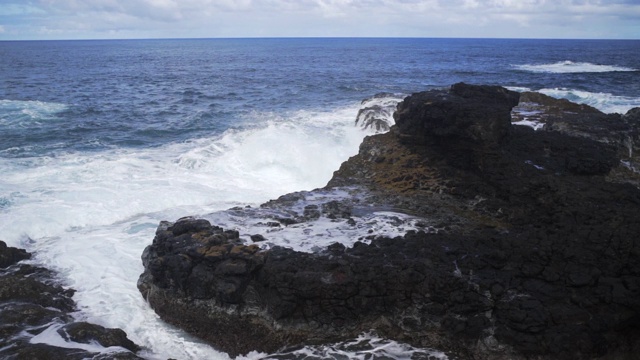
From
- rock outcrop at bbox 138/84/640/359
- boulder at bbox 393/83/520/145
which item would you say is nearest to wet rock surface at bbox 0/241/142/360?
rock outcrop at bbox 138/84/640/359

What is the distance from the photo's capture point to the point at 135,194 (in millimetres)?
14375

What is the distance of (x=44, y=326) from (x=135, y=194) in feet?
23.1

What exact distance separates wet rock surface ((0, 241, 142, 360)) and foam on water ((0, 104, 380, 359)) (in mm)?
412

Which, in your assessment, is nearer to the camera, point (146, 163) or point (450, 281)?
point (450, 281)

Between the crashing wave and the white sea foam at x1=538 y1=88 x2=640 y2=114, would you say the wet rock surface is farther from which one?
the white sea foam at x1=538 y1=88 x2=640 y2=114

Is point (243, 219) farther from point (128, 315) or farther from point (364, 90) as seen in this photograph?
point (364, 90)

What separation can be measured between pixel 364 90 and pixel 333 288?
89.6ft

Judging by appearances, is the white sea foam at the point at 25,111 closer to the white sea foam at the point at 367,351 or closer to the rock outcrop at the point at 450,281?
the rock outcrop at the point at 450,281

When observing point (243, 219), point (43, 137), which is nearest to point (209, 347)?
point (243, 219)

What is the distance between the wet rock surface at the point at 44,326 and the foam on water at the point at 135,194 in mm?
412

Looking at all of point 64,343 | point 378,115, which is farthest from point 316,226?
point 378,115

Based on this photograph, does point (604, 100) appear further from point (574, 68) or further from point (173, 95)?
point (574, 68)

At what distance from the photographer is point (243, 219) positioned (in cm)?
962

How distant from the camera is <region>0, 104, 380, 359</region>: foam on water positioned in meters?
8.94
